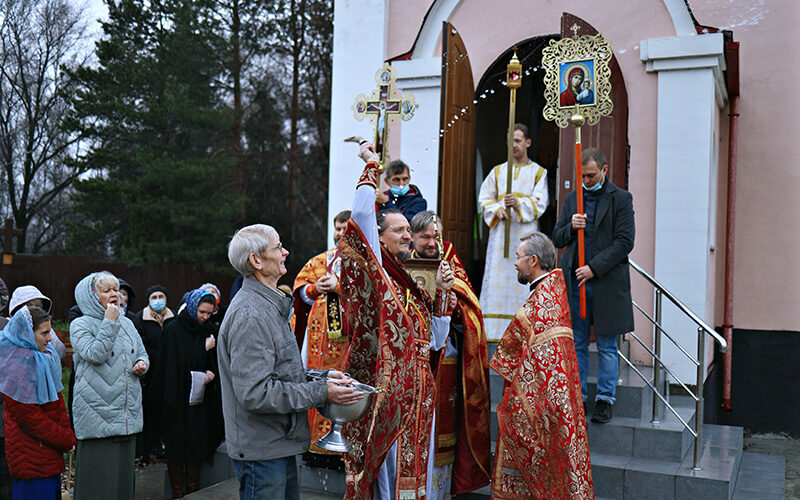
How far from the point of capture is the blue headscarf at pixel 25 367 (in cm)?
467

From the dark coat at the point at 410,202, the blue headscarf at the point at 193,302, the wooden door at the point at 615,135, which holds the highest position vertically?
the wooden door at the point at 615,135

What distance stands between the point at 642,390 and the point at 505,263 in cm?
173

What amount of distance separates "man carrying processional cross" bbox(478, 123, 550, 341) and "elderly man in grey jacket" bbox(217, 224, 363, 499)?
3595 mm

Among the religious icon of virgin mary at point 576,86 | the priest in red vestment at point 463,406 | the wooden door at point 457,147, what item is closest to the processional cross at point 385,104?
the wooden door at point 457,147

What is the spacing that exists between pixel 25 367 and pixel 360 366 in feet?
7.18

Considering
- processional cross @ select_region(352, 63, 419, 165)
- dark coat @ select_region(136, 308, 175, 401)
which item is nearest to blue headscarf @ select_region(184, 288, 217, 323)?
dark coat @ select_region(136, 308, 175, 401)

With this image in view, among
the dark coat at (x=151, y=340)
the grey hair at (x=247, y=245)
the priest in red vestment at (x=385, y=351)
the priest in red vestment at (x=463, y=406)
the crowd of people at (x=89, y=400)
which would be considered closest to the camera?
the grey hair at (x=247, y=245)

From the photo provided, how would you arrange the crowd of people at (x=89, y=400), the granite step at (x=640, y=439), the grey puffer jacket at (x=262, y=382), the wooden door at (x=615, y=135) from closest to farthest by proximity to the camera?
the grey puffer jacket at (x=262, y=382) < the crowd of people at (x=89, y=400) < the granite step at (x=640, y=439) < the wooden door at (x=615, y=135)

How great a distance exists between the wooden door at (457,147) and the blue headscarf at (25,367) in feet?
11.7

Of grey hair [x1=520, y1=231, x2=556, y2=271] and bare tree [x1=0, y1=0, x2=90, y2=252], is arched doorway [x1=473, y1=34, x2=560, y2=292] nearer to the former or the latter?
grey hair [x1=520, y1=231, x2=556, y2=271]

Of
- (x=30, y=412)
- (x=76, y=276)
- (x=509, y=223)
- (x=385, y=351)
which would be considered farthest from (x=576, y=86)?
(x=76, y=276)

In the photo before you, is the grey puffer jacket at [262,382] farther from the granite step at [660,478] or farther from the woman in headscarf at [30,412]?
the granite step at [660,478]

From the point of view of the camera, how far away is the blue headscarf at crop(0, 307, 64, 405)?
4.67 meters

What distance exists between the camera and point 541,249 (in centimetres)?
465
